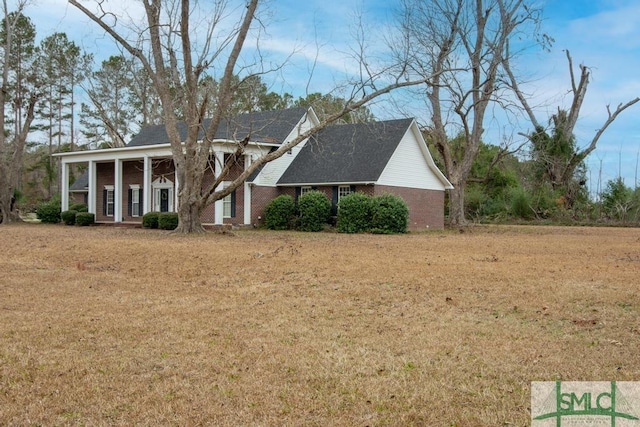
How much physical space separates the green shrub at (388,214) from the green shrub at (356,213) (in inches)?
11.8

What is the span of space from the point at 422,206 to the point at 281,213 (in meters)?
7.20

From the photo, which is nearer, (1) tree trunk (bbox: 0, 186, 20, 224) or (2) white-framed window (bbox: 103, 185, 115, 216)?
(1) tree trunk (bbox: 0, 186, 20, 224)

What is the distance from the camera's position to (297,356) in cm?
596

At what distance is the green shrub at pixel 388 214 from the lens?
25516mm

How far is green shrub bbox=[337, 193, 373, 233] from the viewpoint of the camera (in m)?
26.0

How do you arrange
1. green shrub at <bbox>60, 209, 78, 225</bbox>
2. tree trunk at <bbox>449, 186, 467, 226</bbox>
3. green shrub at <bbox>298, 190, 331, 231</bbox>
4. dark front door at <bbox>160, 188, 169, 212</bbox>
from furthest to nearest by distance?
green shrub at <bbox>60, 209, 78, 225</bbox>, dark front door at <bbox>160, 188, 169, 212</bbox>, tree trunk at <bbox>449, 186, 467, 226</bbox>, green shrub at <bbox>298, 190, 331, 231</bbox>

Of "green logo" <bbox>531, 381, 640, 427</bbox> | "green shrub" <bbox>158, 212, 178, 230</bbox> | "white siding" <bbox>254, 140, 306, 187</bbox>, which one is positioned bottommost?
"green logo" <bbox>531, 381, 640, 427</bbox>

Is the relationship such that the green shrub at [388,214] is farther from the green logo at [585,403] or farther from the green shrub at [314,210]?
the green logo at [585,403]

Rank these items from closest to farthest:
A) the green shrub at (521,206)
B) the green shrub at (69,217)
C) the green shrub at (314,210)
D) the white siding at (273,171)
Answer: the green shrub at (314,210), the white siding at (273,171), the green shrub at (69,217), the green shrub at (521,206)

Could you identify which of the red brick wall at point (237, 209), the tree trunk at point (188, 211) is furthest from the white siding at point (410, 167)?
the tree trunk at point (188, 211)

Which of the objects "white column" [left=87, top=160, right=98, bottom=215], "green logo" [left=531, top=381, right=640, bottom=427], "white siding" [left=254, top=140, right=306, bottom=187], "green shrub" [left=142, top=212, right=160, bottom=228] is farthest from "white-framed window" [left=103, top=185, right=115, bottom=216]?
"green logo" [left=531, top=381, right=640, bottom=427]

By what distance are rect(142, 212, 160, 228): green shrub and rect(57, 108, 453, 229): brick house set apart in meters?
1.19

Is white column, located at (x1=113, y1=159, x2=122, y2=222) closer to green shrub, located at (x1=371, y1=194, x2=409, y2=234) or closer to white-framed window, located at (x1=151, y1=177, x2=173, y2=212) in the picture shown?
white-framed window, located at (x1=151, y1=177, x2=173, y2=212)

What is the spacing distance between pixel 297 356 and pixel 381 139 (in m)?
24.3
